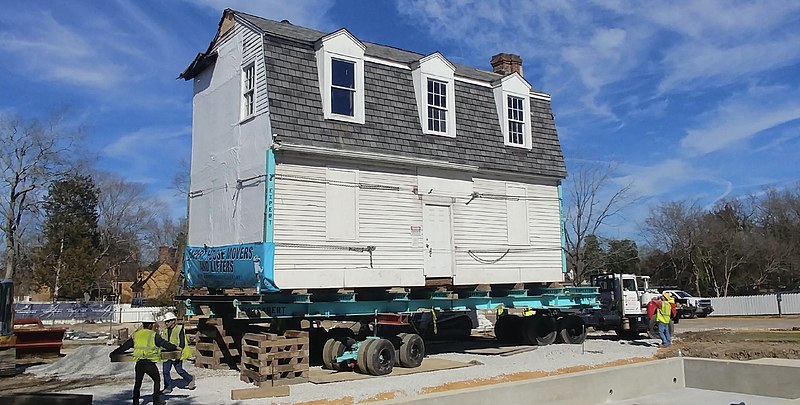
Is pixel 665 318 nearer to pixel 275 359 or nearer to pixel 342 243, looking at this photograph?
pixel 342 243

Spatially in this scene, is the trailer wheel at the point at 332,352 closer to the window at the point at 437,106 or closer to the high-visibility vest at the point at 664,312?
the window at the point at 437,106

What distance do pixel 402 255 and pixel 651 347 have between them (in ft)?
32.0

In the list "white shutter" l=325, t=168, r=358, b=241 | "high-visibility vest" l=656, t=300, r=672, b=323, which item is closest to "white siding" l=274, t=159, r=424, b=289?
"white shutter" l=325, t=168, r=358, b=241

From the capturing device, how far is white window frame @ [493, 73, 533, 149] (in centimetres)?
1997

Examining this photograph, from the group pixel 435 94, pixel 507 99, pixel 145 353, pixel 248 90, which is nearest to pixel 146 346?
pixel 145 353

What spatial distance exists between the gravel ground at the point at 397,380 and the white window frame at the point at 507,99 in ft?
20.8

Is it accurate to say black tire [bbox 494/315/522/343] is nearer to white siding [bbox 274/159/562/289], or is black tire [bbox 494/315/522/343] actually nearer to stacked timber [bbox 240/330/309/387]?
white siding [bbox 274/159/562/289]

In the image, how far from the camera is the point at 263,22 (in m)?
17.5

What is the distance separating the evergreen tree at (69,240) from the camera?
5384 centimetres

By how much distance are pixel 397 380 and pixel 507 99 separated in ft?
31.3

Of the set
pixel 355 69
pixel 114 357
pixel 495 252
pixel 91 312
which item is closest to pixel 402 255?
pixel 495 252

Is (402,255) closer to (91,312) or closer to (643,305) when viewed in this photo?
(643,305)

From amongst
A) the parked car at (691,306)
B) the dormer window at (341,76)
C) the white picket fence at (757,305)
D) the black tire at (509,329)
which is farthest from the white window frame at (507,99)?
the white picket fence at (757,305)

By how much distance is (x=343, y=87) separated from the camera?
54.7 ft
